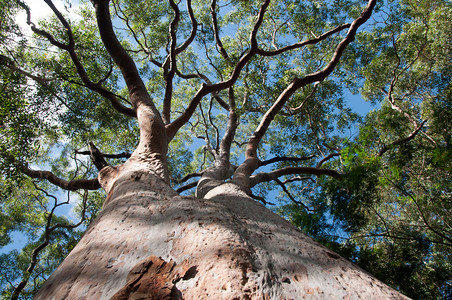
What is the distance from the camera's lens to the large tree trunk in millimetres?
912

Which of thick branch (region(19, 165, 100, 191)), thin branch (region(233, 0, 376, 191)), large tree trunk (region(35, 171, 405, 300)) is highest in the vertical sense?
thin branch (region(233, 0, 376, 191))

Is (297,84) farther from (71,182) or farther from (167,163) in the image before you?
(71,182)

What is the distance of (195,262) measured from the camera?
1033 millimetres

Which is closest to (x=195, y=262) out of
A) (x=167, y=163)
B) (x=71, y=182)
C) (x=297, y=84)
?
(x=167, y=163)

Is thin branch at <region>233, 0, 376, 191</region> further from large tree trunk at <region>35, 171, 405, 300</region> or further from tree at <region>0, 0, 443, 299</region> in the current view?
large tree trunk at <region>35, 171, 405, 300</region>

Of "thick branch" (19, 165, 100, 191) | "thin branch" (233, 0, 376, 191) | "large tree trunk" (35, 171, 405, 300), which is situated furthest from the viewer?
"thin branch" (233, 0, 376, 191)

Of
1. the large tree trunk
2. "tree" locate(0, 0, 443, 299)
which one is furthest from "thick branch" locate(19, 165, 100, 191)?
the large tree trunk

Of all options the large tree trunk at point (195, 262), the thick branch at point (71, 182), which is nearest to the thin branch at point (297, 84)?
the thick branch at point (71, 182)

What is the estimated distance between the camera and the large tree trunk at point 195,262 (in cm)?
91

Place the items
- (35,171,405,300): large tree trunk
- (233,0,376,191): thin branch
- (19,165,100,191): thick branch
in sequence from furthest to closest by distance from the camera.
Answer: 1. (233,0,376,191): thin branch
2. (19,165,100,191): thick branch
3. (35,171,405,300): large tree trunk

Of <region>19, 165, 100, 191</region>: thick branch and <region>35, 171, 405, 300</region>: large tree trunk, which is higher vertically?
<region>19, 165, 100, 191</region>: thick branch

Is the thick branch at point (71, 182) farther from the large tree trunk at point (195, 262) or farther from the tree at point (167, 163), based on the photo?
the large tree trunk at point (195, 262)

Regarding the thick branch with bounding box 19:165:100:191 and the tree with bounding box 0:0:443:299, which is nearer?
the tree with bounding box 0:0:443:299

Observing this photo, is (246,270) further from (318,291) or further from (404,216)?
(404,216)
